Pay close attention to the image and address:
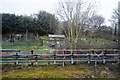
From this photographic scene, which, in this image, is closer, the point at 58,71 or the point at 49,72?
the point at 49,72

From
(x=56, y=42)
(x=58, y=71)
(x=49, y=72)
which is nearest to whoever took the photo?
(x=49, y=72)

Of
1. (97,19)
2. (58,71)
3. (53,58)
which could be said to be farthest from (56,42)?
(58,71)

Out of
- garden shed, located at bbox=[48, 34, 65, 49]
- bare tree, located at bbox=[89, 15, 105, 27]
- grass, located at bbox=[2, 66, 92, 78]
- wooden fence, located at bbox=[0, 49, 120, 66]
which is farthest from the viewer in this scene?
bare tree, located at bbox=[89, 15, 105, 27]

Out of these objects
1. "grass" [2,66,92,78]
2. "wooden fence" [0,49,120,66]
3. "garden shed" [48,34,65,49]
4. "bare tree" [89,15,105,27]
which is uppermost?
"bare tree" [89,15,105,27]

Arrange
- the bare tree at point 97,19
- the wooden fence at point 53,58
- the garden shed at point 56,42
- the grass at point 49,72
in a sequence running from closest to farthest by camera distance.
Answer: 1. the grass at point 49,72
2. the wooden fence at point 53,58
3. the garden shed at point 56,42
4. the bare tree at point 97,19

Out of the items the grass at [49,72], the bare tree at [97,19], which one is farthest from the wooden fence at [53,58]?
the bare tree at [97,19]

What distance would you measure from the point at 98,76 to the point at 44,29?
639 inches

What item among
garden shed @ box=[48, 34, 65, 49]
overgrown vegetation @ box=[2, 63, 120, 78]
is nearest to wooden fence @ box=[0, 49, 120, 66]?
overgrown vegetation @ box=[2, 63, 120, 78]

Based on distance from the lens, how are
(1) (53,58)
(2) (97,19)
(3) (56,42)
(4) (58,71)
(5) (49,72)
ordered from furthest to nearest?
(2) (97,19)
(3) (56,42)
(1) (53,58)
(4) (58,71)
(5) (49,72)

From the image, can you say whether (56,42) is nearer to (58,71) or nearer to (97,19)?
(97,19)

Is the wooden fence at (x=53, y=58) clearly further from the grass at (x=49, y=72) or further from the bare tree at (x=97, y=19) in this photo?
the bare tree at (x=97, y=19)

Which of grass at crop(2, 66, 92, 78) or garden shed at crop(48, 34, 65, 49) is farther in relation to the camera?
garden shed at crop(48, 34, 65, 49)

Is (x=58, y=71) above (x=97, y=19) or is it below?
below

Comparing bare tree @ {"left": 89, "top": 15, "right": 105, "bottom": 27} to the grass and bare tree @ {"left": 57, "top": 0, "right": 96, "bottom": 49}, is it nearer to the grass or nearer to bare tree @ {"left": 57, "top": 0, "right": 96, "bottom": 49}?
bare tree @ {"left": 57, "top": 0, "right": 96, "bottom": 49}
